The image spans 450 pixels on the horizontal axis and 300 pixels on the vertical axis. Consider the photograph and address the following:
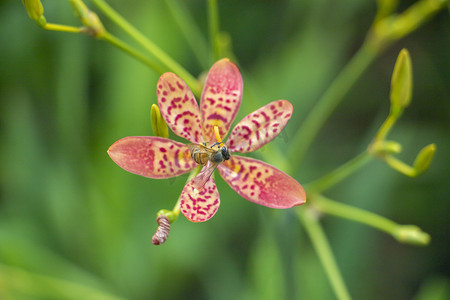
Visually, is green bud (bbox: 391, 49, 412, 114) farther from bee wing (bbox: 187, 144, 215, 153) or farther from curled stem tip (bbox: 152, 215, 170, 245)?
curled stem tip (bbox: 152, 215, 170, 245)

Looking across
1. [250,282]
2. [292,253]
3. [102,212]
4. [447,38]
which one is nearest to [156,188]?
[102,212]

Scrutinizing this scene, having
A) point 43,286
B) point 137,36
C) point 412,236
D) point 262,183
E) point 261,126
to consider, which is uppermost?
point 137,36

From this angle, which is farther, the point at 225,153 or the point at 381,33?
the point at 381,33

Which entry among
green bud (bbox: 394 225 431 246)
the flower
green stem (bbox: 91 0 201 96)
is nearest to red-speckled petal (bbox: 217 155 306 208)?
the flower

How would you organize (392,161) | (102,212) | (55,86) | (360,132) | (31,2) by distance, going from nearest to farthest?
(31,2) < (392,161) < (102,212) < (55,86) < (360,132)

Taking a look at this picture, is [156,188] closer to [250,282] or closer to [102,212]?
[102,212]

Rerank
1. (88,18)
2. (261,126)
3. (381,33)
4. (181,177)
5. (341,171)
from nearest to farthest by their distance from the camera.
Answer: (261,126), (88,18), (341,171), (381,33), (181,177)

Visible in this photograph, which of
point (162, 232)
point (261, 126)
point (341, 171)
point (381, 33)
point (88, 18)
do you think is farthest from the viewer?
point (381, 33)

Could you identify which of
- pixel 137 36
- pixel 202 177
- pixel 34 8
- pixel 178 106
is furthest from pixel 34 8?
pixel 202 177

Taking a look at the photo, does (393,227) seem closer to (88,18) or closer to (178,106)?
(178,106)
